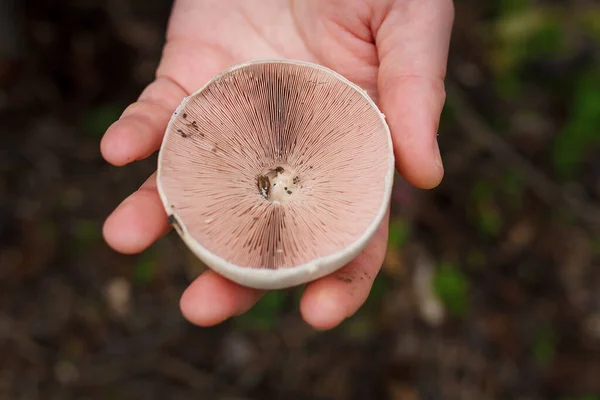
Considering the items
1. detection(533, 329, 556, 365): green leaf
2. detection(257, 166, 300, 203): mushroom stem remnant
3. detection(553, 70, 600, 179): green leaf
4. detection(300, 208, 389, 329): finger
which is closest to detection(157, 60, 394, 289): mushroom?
detection(257, 166, 300, 203): mushroom stem remnant

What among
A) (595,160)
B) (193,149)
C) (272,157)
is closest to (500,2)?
(595,160)

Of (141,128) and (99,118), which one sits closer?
(141,128)

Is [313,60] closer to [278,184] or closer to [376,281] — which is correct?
[278,184]

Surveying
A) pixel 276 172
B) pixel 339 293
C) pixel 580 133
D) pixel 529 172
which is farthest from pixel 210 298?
pixel 580 133

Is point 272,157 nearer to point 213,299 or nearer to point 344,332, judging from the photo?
point 213,299

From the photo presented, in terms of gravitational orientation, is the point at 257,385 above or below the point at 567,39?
below

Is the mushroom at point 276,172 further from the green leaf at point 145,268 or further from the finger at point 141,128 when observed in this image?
the green leaf at point 145,268
